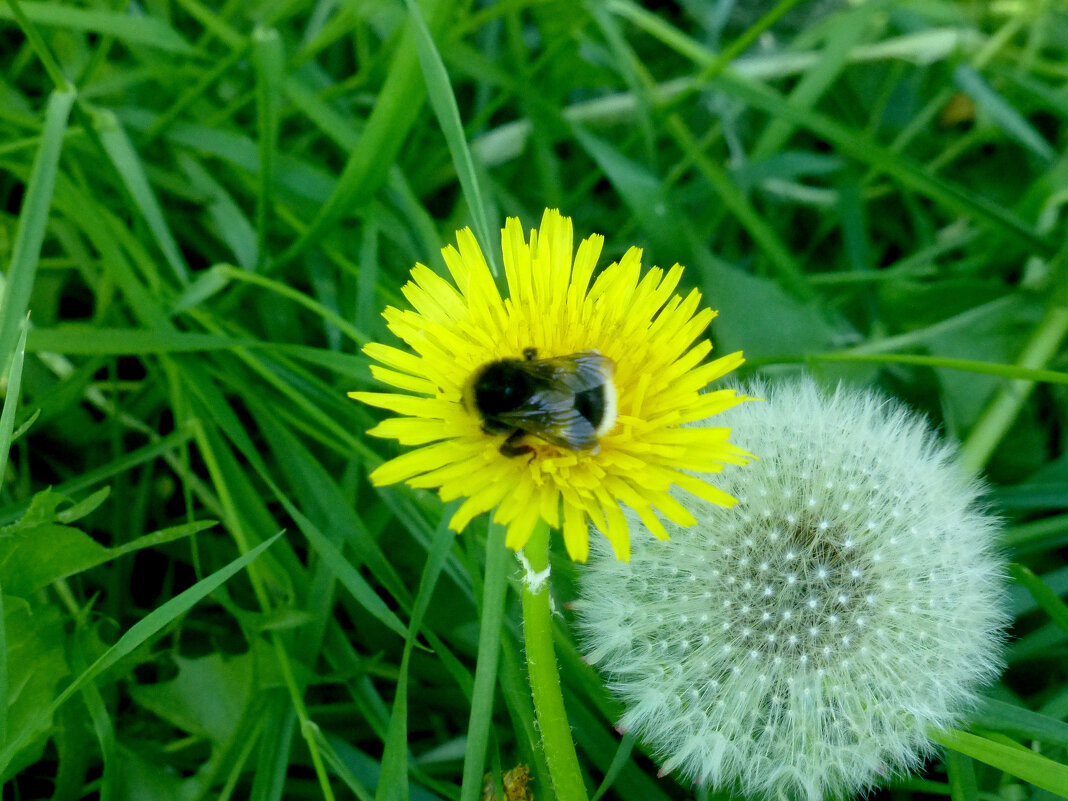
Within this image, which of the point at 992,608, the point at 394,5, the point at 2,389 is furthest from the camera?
the point at 394,5

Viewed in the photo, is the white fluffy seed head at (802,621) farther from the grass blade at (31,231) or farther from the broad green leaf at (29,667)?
the grass blade at (31,231)

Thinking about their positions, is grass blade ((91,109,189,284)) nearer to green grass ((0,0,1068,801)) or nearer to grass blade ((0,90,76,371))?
green grass ((0,0,1068,801))

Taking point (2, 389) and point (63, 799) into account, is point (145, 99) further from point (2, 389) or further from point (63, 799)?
point (63, 799)

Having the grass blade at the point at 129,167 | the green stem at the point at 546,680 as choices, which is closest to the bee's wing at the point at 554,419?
the green stem at the point at 546,680

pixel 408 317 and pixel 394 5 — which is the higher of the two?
pixel 394 5

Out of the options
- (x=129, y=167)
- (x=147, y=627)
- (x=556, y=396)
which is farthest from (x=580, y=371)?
(x=129, y=167)

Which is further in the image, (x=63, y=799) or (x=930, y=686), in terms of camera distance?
(x=63, y=799)

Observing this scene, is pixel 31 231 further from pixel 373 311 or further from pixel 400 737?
pixel 400 737

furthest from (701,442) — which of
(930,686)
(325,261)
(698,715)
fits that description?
(325,261)
